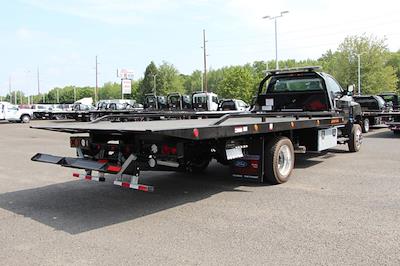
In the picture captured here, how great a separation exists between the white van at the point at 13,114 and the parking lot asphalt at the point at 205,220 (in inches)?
1197

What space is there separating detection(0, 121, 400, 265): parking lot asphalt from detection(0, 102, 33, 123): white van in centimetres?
3042

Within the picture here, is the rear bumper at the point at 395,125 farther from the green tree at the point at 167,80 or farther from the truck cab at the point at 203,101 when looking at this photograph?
the green tree at the point at 167,80

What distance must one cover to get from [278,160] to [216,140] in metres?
1.47

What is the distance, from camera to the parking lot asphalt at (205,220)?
411 cm

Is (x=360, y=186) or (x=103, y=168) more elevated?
(x=103, y=168)

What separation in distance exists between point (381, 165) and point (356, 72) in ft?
175

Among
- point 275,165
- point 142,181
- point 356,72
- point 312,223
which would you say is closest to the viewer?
point 312,223

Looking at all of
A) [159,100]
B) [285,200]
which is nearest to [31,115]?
[159,100]

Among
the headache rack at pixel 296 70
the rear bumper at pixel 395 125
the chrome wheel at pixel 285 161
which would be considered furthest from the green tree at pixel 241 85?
the chrome wheel at pixel 285 161

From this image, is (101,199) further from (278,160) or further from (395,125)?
(395,125)

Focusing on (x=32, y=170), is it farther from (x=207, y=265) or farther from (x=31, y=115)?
(x=31, y=115)

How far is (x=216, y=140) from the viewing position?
6.19 m

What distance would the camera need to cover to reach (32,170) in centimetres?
937

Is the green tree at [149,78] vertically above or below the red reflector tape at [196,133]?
above
